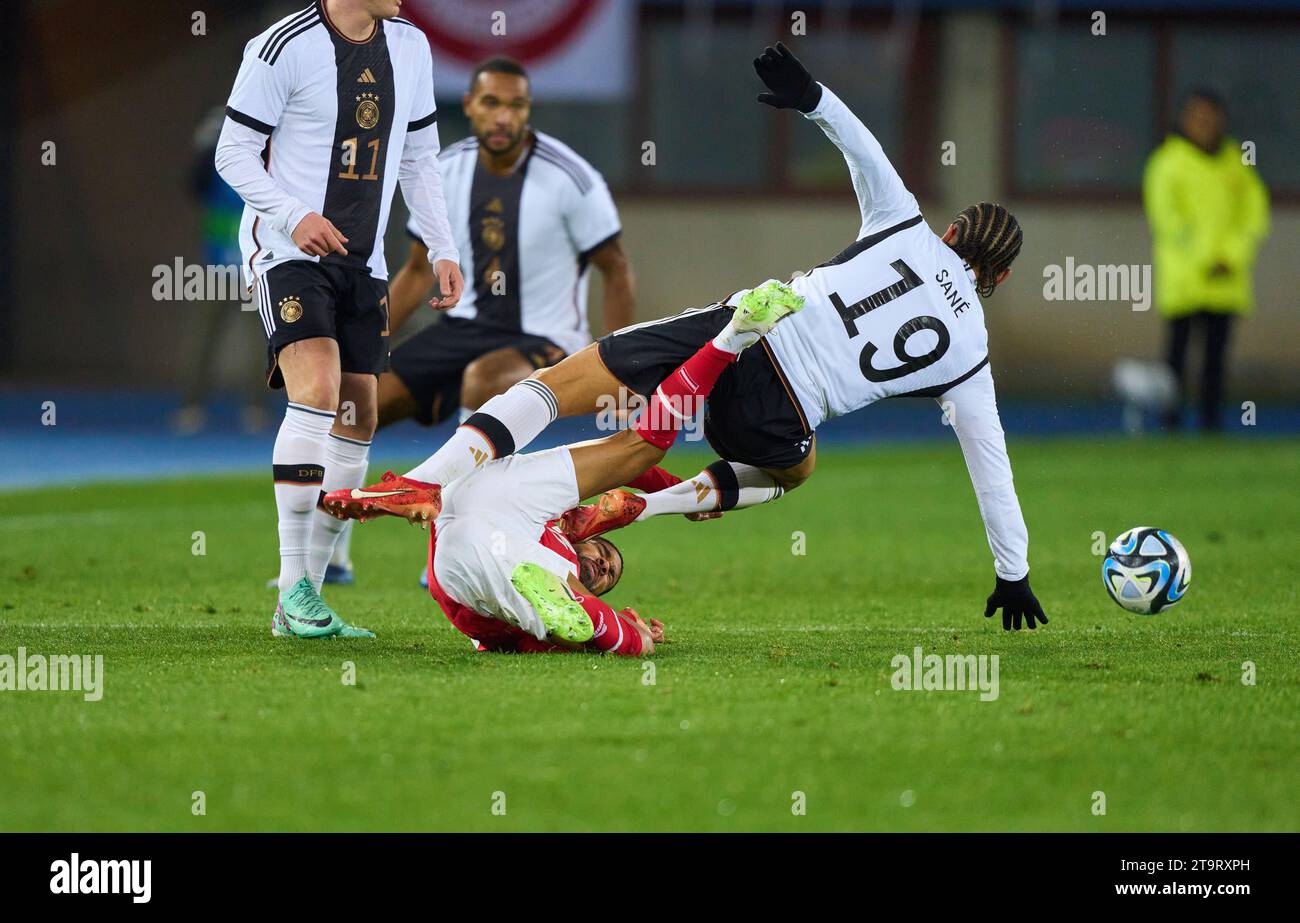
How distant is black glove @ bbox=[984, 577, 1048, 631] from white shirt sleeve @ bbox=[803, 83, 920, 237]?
126 centimetres

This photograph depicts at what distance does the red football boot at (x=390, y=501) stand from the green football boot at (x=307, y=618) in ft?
2.08

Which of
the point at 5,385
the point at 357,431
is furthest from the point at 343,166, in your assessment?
the point at 5,385

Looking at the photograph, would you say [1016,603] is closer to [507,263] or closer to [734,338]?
[734,338]

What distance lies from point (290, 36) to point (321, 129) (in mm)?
311

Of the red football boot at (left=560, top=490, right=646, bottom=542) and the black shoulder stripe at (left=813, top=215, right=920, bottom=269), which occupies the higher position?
the black shoulder stripe at (left=813, top=215, right=920, bottom=269)

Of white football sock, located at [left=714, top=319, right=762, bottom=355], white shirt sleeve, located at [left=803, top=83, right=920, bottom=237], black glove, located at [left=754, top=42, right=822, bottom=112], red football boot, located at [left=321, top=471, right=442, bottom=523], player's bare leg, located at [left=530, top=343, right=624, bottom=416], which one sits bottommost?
red football boot, located at [left=321, top=471, right=442, bottom=523]

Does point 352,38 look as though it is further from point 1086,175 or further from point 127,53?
point 1086,175

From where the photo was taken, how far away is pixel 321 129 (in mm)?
6082

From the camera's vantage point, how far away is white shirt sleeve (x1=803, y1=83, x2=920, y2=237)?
5.94 metres

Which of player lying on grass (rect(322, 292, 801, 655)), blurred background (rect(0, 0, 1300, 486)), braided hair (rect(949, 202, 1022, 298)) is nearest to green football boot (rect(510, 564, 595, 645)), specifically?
player lying on grass (rect(322, 292, 801, 655))

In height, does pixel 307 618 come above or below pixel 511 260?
below

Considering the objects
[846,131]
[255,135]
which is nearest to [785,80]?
[846,131]

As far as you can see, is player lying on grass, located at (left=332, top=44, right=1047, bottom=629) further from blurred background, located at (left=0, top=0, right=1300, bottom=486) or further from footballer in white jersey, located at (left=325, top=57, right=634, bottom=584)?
blurred background, located at (left=0, top=0, right=1300, bottom=486)

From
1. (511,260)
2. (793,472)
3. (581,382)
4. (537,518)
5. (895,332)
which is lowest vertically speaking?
(537,518)
